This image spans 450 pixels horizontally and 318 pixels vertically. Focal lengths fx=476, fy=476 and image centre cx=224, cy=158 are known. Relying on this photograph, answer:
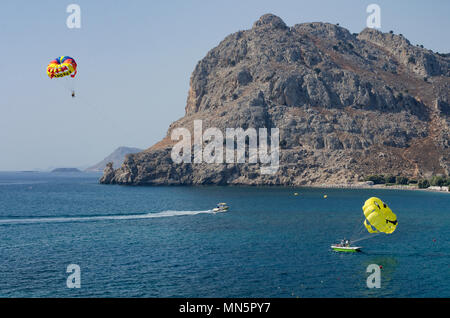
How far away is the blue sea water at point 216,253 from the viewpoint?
44.5 m

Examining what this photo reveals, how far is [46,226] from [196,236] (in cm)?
2732

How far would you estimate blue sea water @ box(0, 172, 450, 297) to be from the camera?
4453 centimetres

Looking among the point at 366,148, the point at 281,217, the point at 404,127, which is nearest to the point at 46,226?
the point at 281,217
